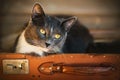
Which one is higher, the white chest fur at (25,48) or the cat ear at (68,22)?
the cat ear at (68,22)

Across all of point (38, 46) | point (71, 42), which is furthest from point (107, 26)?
point (38, 46)

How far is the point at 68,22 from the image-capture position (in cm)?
134

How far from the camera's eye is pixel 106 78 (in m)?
1.36

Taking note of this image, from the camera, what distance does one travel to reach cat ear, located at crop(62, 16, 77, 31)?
1.34 meters

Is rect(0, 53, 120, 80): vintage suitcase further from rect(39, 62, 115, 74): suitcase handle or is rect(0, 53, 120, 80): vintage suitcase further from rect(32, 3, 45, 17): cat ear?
rect(32, 3, 45, 17): cat ear

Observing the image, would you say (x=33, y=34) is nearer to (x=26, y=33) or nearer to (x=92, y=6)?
(x=26, y=33)

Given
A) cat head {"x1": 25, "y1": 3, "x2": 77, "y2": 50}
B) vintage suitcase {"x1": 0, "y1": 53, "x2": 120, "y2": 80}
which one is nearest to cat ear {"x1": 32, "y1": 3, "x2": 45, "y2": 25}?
cat head {"x1": 25, "y1": 3, "x2": 77, "y2": 50}

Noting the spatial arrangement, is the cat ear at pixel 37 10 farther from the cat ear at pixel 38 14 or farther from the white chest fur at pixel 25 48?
the white chest fur at pixel 25 48

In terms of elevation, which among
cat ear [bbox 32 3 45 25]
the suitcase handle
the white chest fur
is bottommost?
the suitcase handle

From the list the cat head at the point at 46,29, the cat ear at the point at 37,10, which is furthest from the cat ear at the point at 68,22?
the cat ear at the point at 37,10

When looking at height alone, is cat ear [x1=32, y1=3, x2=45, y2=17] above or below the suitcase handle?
above

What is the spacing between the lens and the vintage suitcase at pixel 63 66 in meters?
1.35

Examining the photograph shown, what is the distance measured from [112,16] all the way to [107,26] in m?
0.05

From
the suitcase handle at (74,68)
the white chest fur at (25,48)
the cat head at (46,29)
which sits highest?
the cat head at (46,29)
